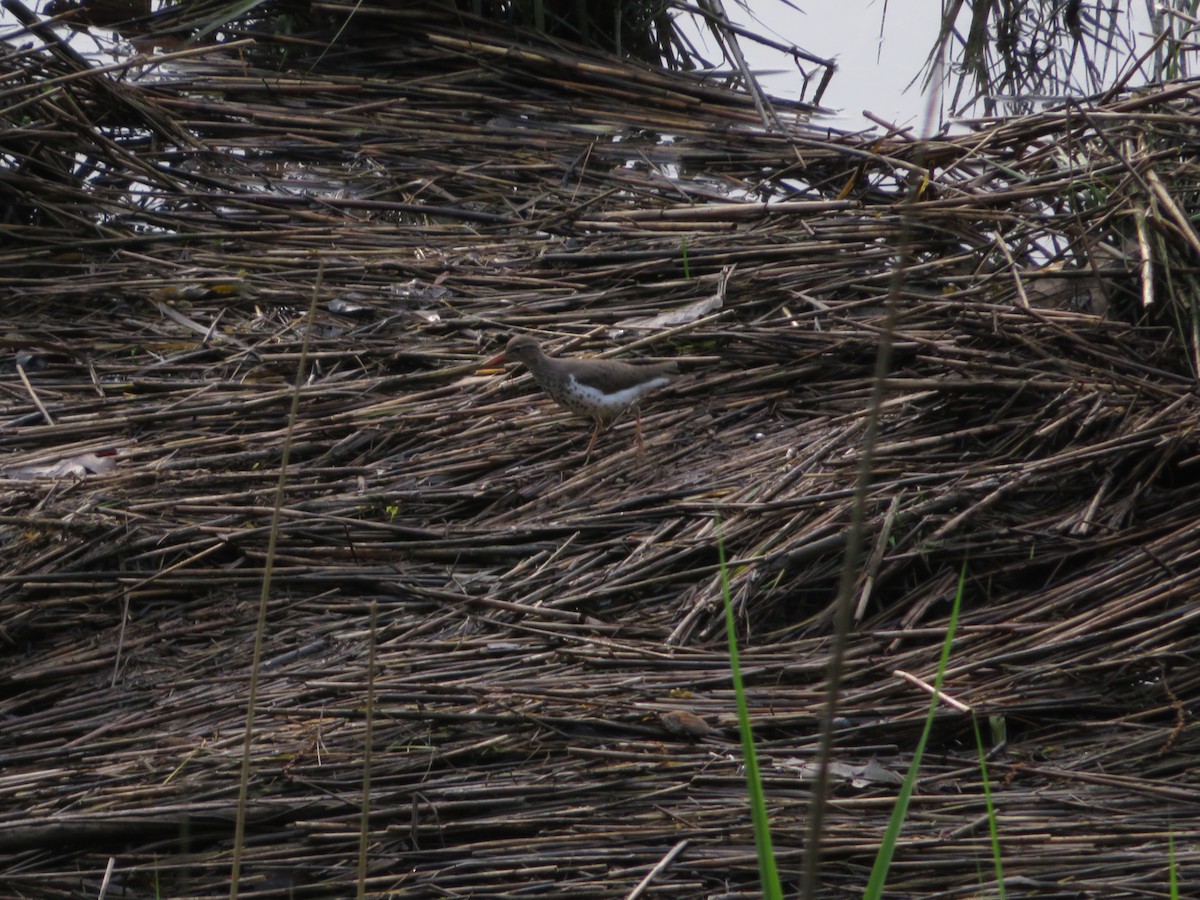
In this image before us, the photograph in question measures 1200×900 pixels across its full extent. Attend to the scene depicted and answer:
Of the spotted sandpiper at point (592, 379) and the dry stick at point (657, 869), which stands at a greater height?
the spotted sandpiper at point (592, 379)

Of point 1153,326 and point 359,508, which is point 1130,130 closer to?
point 1153,326

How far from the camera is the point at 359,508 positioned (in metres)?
4.30

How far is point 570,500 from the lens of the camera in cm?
441

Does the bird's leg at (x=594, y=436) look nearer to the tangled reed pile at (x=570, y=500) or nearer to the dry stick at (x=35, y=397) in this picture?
the tangled reed pile at (x=570, y=500)

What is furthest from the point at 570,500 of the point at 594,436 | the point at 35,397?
the point at 35,397

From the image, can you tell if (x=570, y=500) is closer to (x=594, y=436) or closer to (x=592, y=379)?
(x=594, y=436)

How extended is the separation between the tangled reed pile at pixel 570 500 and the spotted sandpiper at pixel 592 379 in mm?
93

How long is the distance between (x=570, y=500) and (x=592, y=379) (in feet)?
1.79

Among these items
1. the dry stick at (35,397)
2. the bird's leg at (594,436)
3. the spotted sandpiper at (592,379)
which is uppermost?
the spotted sandpiper at (592,379)

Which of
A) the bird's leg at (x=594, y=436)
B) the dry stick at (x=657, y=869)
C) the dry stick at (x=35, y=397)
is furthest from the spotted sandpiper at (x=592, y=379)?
the dry stick at (x=657, y=869)

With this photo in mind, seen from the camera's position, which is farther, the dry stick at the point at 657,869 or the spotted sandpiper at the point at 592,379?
the spotted sandpiper at the point at 592,379

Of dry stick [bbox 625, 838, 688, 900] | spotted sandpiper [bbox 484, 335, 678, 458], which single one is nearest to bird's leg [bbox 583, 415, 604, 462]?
spotted sandpiper [bbox 484, 335, 678, 458]

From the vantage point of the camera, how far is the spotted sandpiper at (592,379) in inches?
183

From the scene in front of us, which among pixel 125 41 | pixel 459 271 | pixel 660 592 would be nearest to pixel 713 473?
pixel 660 592
